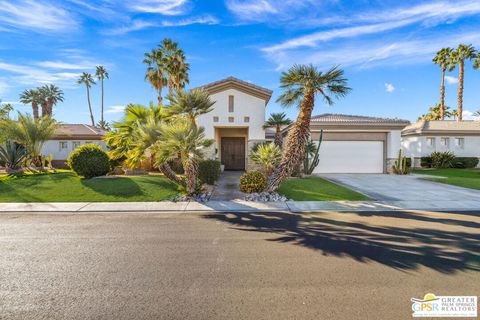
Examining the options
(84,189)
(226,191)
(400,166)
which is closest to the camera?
(84,189)

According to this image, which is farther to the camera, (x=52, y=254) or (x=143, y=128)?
(x=143, y=128)

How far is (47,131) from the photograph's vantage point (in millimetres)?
16141

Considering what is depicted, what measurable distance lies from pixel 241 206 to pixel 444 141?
28087mm

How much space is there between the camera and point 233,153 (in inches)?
795

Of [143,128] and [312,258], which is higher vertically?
[143,128]

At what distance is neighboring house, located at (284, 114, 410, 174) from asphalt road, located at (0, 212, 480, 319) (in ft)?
38.9

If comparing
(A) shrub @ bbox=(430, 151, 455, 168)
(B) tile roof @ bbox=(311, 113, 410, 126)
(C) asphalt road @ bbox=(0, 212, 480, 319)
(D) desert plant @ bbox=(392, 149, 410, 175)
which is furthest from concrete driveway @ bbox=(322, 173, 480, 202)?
(A) shrub @ bbox=(430, 151, 455, 168)

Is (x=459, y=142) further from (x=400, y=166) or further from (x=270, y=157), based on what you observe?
(x=270, y=157)

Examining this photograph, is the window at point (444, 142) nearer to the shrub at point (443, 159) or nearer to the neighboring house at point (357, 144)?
the shrub at point (443, 159)

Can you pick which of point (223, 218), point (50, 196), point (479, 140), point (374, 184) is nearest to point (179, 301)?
point (223, 218)

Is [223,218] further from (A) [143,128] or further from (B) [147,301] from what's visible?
(A) [143,128]

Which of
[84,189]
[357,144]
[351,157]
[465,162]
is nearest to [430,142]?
[465,162]

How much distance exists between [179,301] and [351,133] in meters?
19.2

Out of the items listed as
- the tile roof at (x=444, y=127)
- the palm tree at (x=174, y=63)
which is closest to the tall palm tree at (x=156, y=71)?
the palm tree at (x=174, y=63)
